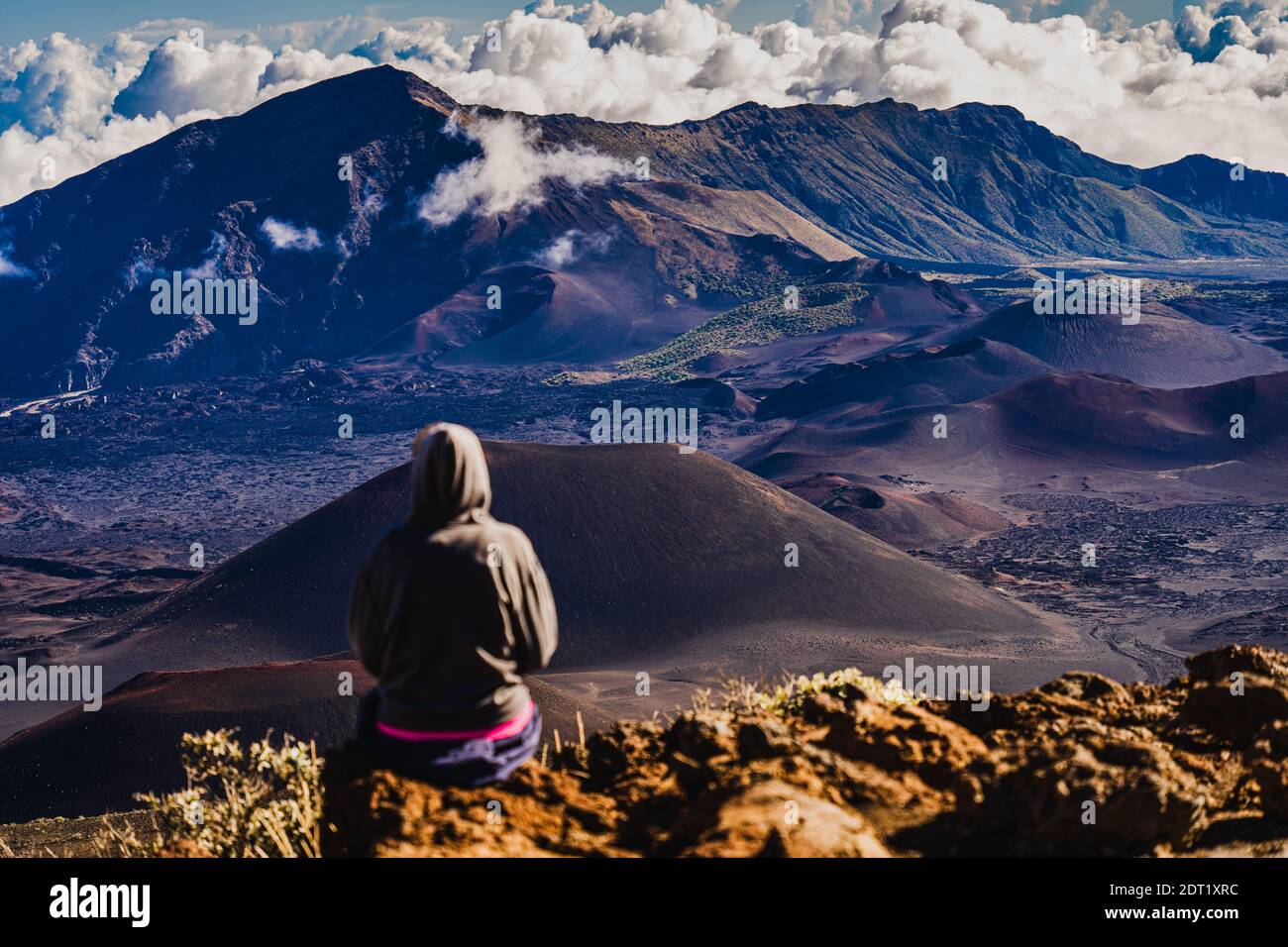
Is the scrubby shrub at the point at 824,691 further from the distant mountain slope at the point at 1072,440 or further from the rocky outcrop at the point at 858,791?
the distant mountain slope at the point at 1072,440

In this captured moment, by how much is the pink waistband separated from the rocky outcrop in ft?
0.52

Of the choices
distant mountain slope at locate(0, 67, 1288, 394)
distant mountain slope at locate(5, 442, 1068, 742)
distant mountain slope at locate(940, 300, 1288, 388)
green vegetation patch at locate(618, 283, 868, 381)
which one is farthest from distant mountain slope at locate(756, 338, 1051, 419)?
distant mountain slope at locate(5, 442, 1068, 742)

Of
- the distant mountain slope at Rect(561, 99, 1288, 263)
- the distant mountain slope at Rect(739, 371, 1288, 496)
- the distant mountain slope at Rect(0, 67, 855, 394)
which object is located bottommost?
the distant mountain slope at Rect(739, 371, 1288, 496)

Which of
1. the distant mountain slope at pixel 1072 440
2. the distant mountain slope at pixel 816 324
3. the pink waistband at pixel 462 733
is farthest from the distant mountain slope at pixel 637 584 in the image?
the distant mountain slope at pixel 816 324

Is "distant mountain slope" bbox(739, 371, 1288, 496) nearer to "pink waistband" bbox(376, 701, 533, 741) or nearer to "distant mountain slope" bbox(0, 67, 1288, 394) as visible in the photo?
"distant mountain slope" bbox(0, 67, 1288, 394)

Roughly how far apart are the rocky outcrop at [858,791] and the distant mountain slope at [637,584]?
17072 millimetres

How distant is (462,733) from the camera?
15.6 feet

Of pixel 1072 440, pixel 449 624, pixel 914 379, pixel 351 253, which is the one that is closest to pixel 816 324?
pixel 914 379

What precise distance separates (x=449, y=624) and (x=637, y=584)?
21.0m

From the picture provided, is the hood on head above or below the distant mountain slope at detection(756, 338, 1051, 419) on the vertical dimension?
below

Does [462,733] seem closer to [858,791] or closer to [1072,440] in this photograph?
[858,791]

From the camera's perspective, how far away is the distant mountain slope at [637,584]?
24.3 meters

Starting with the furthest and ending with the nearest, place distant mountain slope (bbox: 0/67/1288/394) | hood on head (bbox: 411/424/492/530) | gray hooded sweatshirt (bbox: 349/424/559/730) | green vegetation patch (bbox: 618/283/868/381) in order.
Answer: distant mountain slope (bbox: 0/67/1288/394)
green vegetation patch (bbox: 618/283/868/381)
gray hooded sweatshirt (bbox: 349/424/559/730)
hood on head (bbox: 411/424/492/530)

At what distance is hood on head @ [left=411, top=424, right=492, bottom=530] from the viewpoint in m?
4.60
